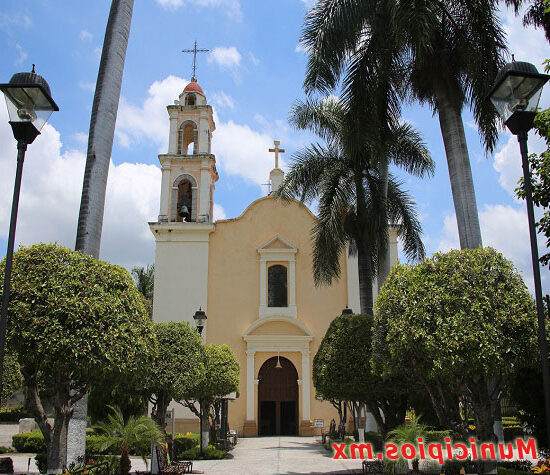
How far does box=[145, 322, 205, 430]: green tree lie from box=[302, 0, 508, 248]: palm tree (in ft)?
23.9

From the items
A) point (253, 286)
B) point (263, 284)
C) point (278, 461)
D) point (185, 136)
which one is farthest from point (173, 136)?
point (278, 461)

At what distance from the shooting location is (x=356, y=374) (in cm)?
1382

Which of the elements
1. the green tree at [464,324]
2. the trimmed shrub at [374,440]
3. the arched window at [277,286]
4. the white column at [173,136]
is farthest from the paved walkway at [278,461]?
the white column at [173,136]

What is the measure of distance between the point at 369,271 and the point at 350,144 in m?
4.50

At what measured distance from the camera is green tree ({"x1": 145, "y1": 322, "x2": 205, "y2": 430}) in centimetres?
1442

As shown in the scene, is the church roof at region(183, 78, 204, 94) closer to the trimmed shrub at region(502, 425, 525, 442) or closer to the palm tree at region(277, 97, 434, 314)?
the palm tree at region(277, 97, 434, 314)

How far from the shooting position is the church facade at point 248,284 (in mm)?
27375

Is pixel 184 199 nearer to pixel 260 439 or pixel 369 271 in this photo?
pixel 260 439

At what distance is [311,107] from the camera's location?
19.5m

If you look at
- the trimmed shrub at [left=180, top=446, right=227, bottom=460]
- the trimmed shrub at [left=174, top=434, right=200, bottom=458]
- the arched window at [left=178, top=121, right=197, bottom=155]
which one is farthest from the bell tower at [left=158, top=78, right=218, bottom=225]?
the trimmed shrub at [left=180, top=446, right=227, bottom=460]

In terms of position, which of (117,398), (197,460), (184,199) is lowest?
(197,460)

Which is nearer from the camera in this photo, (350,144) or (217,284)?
(350,144)

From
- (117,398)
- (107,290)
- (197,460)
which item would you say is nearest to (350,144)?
(107,290)

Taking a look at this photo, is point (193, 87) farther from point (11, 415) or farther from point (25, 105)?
point (25, 105)
